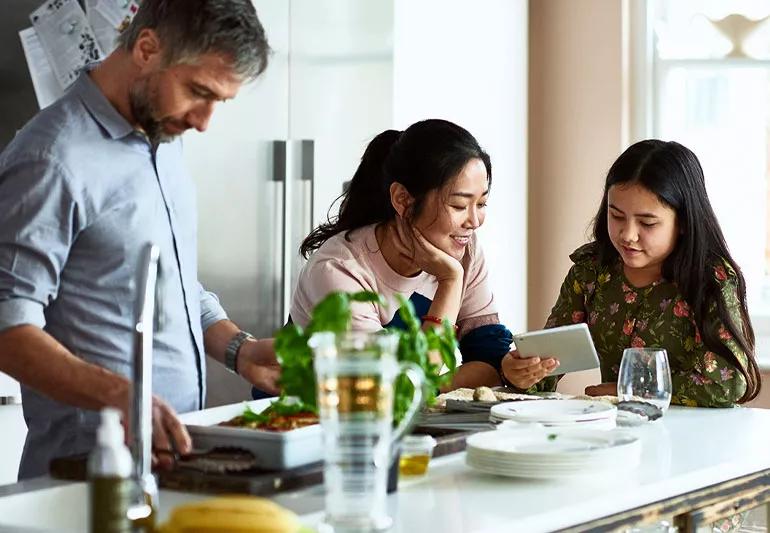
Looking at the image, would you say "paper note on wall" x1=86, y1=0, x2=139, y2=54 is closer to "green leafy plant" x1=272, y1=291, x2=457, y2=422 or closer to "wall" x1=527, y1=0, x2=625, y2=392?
"green leafy plant" x1=272, y1=291, x2=457, y2=422

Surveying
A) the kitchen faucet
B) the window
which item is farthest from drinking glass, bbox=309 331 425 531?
the window

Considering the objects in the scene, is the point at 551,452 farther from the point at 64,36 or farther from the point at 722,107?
the point at 722,107

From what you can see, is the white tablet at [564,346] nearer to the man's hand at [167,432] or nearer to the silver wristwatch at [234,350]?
the silver wristwatch at [234,350]

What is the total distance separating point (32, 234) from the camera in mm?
1847

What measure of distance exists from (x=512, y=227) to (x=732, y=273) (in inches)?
75.0

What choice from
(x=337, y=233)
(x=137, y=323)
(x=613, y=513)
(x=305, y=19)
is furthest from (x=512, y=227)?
(x=137, y=323)

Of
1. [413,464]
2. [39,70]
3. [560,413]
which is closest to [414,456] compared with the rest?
[413,464]

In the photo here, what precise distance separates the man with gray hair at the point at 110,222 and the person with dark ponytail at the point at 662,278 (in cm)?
91

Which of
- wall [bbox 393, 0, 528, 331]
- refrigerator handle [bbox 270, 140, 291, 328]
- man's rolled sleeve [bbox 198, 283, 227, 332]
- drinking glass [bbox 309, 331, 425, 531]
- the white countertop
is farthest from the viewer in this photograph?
wall [bbox 393, 0, 528, 331]

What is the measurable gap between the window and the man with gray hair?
2782 millimetres

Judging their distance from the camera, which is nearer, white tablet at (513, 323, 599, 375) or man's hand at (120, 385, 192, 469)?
man's hand at (120, 385, 192, 469)

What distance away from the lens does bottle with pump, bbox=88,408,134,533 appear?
106 cm

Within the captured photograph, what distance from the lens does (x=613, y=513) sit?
5.19 feet

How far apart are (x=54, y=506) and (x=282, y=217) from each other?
2152mm
